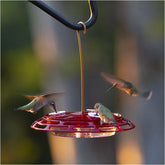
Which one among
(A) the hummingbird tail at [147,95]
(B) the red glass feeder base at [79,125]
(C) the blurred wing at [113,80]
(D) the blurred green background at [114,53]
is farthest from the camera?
(D) the blurred green background at [114,53]

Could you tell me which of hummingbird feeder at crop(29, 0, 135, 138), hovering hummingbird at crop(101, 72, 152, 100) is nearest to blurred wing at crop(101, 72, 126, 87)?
hovering hummingbird at crop(101, 72, 152, 100)

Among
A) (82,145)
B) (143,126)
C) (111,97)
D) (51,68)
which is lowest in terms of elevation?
(82,145)

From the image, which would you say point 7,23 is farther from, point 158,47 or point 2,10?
point 158,47

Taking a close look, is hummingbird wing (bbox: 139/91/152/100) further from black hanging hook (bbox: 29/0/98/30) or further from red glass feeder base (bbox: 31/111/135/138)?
black hanging hook (bbox: 29/0/98/30)

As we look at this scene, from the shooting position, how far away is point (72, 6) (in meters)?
4.68

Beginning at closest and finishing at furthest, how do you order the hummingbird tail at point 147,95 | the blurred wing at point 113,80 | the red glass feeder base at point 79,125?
the red glass feeder base at point 79,125 → the blurred wing at point 113,80 → the hummingbird tail at point 147,95

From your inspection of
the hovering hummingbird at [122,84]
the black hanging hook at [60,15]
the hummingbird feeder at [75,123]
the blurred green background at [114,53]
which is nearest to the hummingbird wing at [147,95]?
the hovering hummingbird at [122,84]

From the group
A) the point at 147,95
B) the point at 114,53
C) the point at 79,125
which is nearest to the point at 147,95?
the point at 147,95

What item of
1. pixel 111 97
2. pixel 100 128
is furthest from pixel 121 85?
pixel 111 97

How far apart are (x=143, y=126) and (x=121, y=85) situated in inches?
107

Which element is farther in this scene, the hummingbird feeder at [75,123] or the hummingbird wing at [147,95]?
the hummingbird wing at [147,95]

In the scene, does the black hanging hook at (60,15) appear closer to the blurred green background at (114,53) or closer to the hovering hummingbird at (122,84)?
the hovering hummingbird at (122,84)

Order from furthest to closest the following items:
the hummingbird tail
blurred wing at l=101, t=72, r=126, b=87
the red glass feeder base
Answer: the hummingbird tail
blurred wing at l=101, t=72, r=126, b=87
the red glass feeder base

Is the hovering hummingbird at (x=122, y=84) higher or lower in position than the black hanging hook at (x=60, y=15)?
lower
